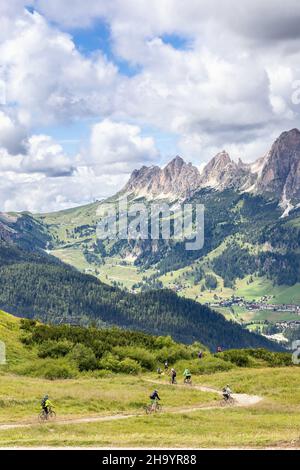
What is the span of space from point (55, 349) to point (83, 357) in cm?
568

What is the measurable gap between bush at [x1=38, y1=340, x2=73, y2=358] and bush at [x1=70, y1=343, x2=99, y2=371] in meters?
1.80

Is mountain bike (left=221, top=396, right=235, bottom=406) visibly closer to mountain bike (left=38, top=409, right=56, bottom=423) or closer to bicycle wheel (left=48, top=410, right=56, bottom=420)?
bicycle wheel (left=48, top=410, right=56, bottom=420)

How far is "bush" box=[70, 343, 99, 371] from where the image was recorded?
90500mm

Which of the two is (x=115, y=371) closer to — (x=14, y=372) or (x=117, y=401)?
(x=14, y=372)

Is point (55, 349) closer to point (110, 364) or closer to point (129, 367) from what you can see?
point (110, 364)

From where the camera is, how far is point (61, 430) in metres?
46.6

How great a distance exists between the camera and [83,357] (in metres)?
92.2

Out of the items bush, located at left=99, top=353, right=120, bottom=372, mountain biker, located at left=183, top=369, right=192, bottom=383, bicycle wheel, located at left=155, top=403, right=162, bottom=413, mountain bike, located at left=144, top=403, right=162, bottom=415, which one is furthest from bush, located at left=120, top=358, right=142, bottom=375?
mountain bike, located at left=144, top=403, right=162, bottom=415

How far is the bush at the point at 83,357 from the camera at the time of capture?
3563 inches

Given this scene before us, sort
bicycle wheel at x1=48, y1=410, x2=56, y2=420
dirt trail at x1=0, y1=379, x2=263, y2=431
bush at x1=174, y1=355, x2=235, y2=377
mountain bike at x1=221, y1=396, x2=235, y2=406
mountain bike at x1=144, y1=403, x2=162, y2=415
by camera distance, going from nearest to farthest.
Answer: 1. dirt trail at x1=0, y1=379, x2=263, y2=431
2. bicycle wheel at x1=48, y1=410, x2=56, y2=420
3. mountain bike at x1=144, y1=403, x2=162, y2=415
4. mountain bike at x1=221, y1=396, x2=235, y2=406
5. bush at x1=174, y1=355, x2=235, y2=377

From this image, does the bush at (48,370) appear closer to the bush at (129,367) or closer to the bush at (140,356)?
the bush at (129,367)
